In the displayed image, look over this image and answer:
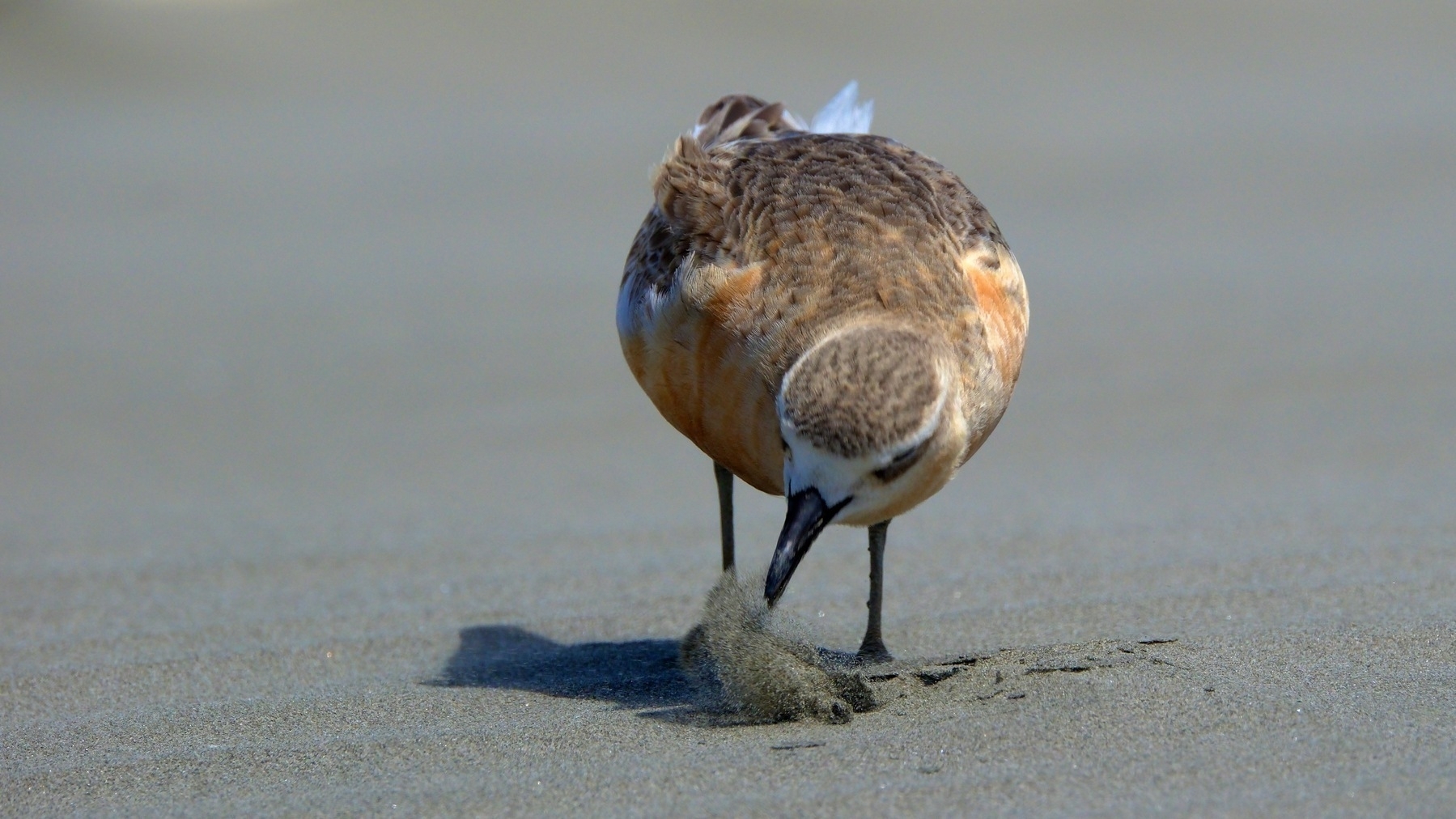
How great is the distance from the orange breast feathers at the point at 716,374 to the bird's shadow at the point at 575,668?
81cm

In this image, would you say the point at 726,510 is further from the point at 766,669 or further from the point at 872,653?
the point at 766,669

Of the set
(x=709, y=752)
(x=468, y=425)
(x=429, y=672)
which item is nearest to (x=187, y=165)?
(x=468, y=425)

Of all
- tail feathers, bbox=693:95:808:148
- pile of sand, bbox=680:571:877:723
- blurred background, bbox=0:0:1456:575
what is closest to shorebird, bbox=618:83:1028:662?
pile of sand, bbox=680:571:877:723

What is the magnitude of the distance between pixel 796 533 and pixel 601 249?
8592mm

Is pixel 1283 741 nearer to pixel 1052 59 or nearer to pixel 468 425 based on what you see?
pixel 468 425

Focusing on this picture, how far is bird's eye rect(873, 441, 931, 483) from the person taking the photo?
453 cm

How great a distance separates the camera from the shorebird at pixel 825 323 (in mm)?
4539

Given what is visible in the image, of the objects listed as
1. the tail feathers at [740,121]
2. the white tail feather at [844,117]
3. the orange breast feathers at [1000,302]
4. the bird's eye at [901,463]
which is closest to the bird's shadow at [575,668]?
the bird's eye at [901,463]

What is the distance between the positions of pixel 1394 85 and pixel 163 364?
476 inches

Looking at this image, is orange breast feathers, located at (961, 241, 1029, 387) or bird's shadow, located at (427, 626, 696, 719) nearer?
bird's shadow, located at (427, 626, 696, 719)

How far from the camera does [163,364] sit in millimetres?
11203

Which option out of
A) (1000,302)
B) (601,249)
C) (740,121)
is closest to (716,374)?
(1000,302)

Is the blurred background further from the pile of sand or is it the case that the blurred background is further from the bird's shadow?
the pile of sand

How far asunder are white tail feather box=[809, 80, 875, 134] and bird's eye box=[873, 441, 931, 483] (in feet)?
12.7
